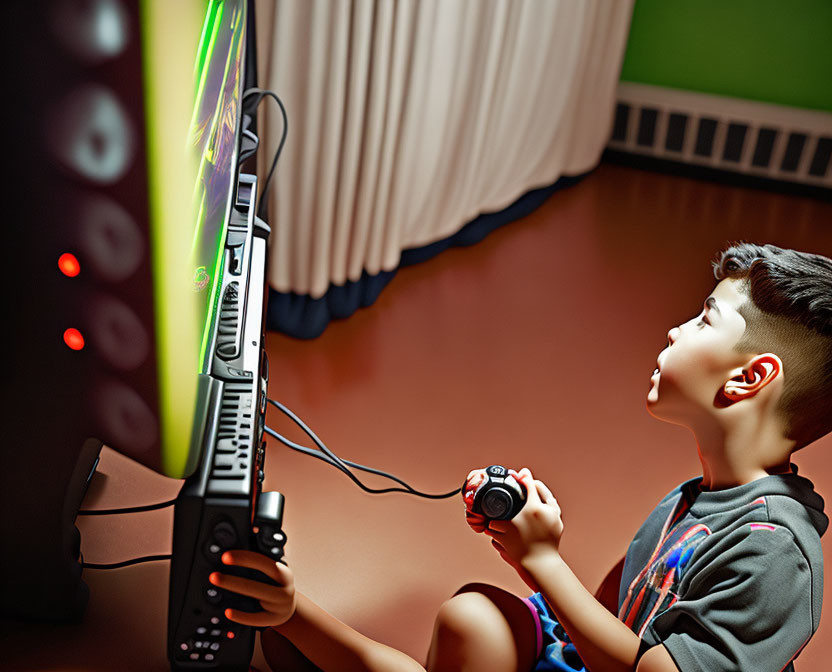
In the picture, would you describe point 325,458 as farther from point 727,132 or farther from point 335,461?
point 727,132

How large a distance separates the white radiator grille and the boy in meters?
1.72

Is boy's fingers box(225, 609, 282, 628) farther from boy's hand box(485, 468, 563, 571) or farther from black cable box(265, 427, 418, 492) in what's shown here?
black cable box(265, 427, 418, 492)

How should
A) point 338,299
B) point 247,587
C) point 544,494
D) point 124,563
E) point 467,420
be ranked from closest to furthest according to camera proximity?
point 247,587
point 544,494
point 124,563
point 467,420
point 338,299

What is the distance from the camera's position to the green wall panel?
255cm

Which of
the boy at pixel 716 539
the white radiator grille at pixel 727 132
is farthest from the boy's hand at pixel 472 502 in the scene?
the white radiator grille at pixel 727 132

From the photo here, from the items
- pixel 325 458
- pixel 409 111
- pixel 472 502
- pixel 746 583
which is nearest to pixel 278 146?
pixel 409 111

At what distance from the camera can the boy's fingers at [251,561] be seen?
39.1 inches

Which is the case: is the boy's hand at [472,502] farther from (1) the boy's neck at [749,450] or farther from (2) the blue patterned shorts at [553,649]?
(1) the boy's neck at [749,450]

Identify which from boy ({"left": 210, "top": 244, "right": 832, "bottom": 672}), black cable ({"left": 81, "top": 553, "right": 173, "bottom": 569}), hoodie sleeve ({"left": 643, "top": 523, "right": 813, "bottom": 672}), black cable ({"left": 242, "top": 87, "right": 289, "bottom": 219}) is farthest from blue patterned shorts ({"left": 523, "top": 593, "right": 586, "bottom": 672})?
black cable ({"left": 242, "top": 87, "right": 289, "bottom": 219})

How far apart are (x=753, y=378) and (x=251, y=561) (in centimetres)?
57

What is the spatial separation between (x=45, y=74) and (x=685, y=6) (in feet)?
7.43

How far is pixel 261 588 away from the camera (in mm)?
1032

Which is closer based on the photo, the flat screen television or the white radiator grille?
the flat screen television

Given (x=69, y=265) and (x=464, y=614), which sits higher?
(x=69, y=265)
